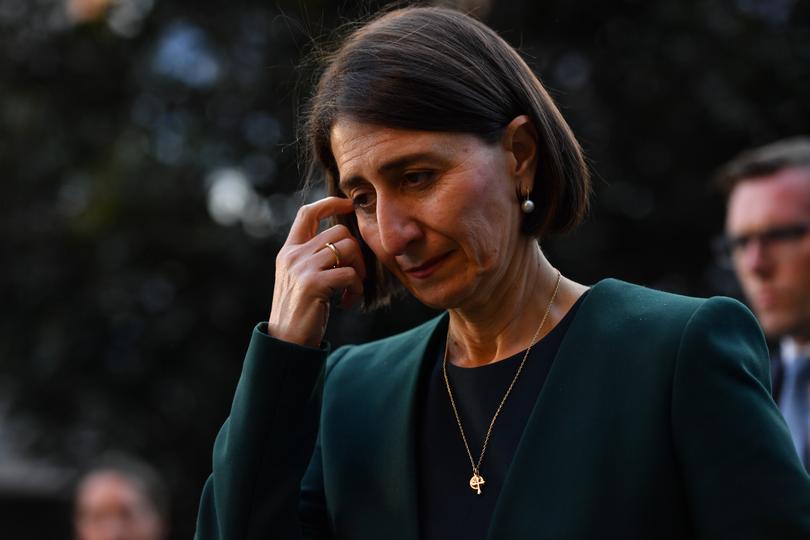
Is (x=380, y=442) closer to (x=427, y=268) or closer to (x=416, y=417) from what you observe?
(x=416, y=417)

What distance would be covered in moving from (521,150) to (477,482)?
63cm

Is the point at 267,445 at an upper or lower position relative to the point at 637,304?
lower

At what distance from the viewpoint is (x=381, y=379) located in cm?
262

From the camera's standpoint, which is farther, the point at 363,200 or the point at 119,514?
the point at 119,514

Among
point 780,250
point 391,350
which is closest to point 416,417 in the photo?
point 391,350

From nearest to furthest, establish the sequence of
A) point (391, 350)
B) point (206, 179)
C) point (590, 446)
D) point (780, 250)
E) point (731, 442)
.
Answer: point (731, 442)
point (590, 446)
point (391, 350)
point (780, 250)
point (206, 179)

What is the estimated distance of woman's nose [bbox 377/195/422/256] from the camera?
2.29 meters

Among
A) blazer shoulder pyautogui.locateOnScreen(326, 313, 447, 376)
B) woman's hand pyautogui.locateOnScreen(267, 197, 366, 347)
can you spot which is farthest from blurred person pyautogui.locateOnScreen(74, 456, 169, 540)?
woman's hand pyautogui.locateOnScreen(267, 197, 366, 347)

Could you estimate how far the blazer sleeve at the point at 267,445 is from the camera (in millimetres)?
2338

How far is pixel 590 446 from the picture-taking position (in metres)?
2.14

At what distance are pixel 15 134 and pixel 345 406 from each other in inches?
184

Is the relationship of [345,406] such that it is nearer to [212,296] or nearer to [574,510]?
[574,510]

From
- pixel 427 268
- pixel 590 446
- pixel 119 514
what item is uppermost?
pixel 427 268

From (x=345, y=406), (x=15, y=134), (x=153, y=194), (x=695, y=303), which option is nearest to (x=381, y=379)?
(x=345, y=406)
